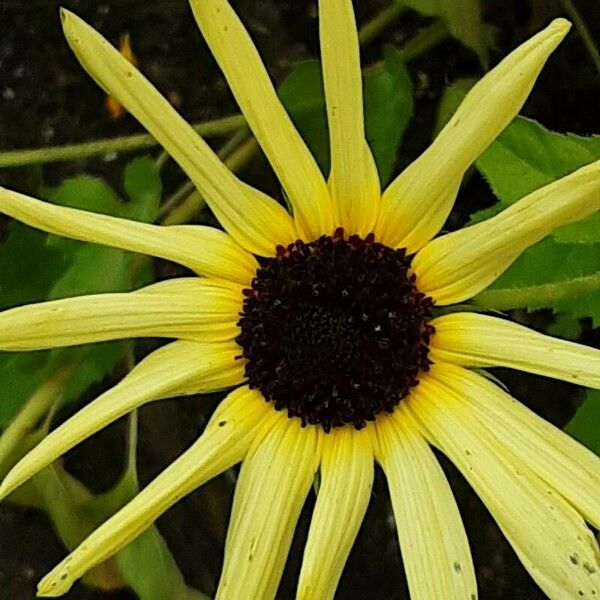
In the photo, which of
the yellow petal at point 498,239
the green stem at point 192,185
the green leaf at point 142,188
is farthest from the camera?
the green stem at point 192,185

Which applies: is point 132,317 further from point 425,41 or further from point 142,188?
point 425,41

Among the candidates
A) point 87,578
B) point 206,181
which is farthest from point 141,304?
point 87,578

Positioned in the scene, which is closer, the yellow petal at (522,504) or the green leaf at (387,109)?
the yellow petal at (522,504)

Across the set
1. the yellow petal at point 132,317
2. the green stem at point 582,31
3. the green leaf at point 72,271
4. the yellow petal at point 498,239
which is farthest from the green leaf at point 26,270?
the green stem at point 582,31

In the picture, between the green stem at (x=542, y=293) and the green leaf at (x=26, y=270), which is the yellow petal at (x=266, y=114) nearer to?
the green stem at (x=542, y=293)

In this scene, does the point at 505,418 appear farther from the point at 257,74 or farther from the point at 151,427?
the point at 151,427

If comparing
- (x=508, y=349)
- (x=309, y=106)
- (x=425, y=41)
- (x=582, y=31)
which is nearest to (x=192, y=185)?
(x=309, y=106)

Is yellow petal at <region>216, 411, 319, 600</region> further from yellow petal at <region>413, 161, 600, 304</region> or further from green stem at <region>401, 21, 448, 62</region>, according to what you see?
green stem at <region>401, 21, 448, 62</region>
